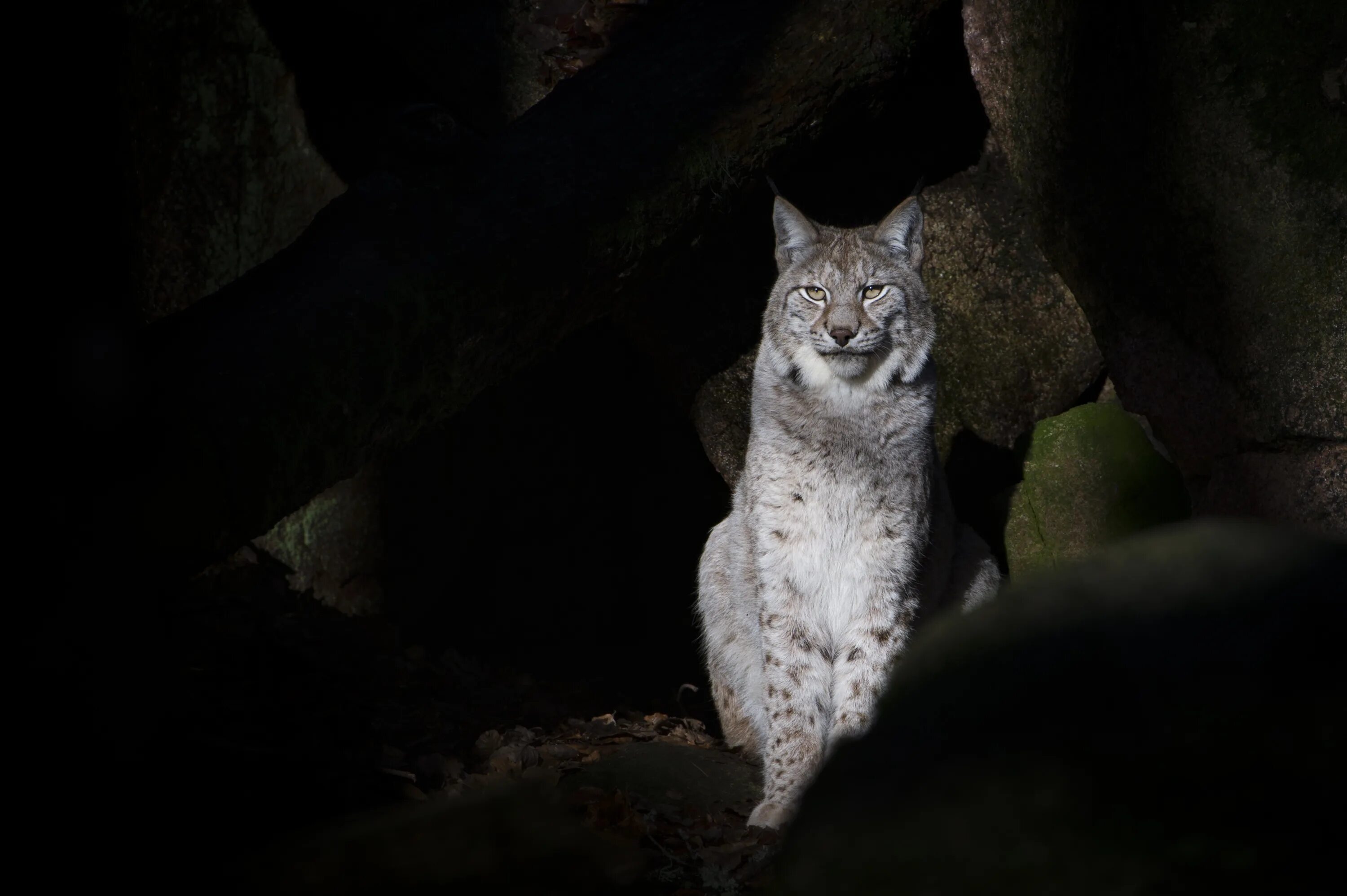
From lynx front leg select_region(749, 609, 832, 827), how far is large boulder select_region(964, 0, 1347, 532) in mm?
1618

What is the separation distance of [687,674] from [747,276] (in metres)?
2.29

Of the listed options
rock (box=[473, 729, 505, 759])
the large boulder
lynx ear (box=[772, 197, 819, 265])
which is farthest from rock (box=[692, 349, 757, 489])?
rock (box=[473, 729, 505, 759])

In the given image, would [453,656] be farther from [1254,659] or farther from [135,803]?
[1254,659]

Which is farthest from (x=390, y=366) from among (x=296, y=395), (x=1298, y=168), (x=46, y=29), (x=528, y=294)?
(x=1298, y=168)

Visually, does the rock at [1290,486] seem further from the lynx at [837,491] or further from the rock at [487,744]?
the rock at [487,744]

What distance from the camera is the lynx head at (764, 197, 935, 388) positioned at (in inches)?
158

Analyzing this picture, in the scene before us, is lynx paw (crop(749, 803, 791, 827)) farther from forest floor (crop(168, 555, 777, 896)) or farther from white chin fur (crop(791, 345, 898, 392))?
white chin fur (crop(791, 345, 898, 392))

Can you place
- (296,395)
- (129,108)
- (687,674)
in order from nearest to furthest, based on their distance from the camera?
(296,395) < (129,108) < (687,674)

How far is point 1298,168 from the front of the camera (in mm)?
3852

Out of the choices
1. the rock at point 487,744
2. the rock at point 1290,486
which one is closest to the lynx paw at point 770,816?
the rock at point 487,744

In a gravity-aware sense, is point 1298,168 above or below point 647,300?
below

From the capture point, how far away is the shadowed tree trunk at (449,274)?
A: 114 inches

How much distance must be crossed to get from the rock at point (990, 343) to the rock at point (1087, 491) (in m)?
0.23

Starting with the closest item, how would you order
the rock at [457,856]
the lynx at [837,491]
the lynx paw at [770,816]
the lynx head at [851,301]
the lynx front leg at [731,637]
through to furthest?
the rock at [457,856], the lynx paw at [770,816], the lynx at [837,491], the lynx head at [851,301], the lynx front leg at [731,637]
